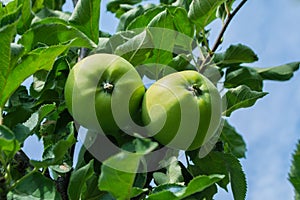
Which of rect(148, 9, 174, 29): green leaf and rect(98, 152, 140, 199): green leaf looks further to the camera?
rect(148, 9, 174, 29): green leaf

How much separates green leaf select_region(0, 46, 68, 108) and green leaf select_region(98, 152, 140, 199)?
11.1 inches

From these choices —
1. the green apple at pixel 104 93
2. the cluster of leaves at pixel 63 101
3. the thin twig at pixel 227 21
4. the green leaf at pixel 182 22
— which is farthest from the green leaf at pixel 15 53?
the thin twig at pixel 227 21

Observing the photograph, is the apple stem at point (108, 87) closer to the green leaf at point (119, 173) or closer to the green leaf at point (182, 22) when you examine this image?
A: the green leaf at point (119, 173)

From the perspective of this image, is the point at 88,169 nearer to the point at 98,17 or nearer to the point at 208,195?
the point at 208,195

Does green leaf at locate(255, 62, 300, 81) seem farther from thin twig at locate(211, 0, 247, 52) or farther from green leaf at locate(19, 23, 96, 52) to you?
green leaf at locate(19, 23, 96, 52)

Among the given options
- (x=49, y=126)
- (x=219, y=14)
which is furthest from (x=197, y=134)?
(x=219, y=14)

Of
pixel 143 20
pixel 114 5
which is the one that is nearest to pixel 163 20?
pixel 143 20

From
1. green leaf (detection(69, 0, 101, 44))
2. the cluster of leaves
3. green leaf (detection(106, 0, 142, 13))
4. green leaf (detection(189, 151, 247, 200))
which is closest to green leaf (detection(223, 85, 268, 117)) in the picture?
the cluster of leaves

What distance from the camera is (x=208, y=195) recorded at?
3.44ft

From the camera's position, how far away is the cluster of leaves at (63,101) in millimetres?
830

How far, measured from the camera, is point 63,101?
116 cm

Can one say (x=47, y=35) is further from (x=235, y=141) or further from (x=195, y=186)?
(x=235, y=141)

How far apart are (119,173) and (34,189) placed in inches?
8.1

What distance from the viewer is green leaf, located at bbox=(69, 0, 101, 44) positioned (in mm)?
1190
